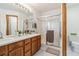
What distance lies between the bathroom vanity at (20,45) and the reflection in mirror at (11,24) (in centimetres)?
15

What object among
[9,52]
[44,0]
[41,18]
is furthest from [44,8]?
[9,52]

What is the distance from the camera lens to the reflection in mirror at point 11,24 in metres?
2.34

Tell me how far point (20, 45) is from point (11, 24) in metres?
0.55

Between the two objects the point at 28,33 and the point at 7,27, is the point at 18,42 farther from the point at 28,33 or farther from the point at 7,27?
the point at 28,33

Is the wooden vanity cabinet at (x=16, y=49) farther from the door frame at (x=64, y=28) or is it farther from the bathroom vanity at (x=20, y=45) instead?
the door frame at (x=64, y=28)

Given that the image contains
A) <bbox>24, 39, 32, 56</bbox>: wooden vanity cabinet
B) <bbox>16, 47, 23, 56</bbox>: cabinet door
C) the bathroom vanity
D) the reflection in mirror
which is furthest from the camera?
<bbox>24, 39, 32, 56</bbox>: wooden vanity cabinet

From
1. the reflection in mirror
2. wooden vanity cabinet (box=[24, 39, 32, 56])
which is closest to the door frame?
wooden vanity cabinet (box=[24, 39, 32, 56])

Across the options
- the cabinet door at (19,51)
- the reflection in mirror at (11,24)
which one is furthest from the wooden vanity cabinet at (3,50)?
the reflection in mirror at (11,24)

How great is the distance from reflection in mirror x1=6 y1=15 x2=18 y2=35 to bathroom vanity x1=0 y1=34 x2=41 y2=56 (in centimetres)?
15

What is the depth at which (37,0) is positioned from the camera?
1482 mm

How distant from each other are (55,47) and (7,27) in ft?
4.41

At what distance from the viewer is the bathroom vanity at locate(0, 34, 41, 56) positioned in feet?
6.07

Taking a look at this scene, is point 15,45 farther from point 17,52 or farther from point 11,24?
point 11,24

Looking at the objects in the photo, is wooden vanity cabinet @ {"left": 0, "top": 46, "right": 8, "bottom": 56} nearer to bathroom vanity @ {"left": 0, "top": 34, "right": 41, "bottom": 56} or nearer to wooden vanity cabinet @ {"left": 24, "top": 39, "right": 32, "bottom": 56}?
bathroom vanity @ {"left": 0, "top": 34, "right": 41, "bottom": 56}
